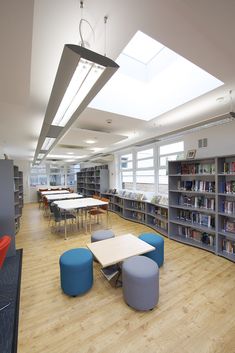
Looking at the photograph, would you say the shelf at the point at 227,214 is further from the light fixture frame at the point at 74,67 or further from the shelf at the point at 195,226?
the light fixture frame at the point at 74,67

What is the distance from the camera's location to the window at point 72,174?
A: 13305 millimetres

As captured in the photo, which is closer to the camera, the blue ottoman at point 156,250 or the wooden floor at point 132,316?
the wooden floor at point 132,316

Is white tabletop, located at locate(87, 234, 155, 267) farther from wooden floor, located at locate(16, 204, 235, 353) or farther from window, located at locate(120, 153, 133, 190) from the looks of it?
window, located at locate(120, 153, 133, 190)

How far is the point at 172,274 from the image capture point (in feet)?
9.10

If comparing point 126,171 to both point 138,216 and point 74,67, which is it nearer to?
point 138,216

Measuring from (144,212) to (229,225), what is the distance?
2.60 meters

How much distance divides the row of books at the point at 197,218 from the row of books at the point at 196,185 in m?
0.60

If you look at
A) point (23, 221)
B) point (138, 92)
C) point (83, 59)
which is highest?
point (138, 92)

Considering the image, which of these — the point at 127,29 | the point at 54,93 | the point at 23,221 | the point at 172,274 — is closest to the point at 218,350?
the point at 172,274

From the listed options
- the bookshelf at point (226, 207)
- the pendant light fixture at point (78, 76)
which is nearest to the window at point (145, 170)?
the bookshelf at point (226, 207)

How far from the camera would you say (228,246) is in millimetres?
3371

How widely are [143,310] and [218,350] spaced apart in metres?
0.78

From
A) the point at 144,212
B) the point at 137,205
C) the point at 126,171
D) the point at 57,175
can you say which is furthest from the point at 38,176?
the point at 144,212

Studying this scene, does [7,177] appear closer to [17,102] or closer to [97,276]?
[17,102]
